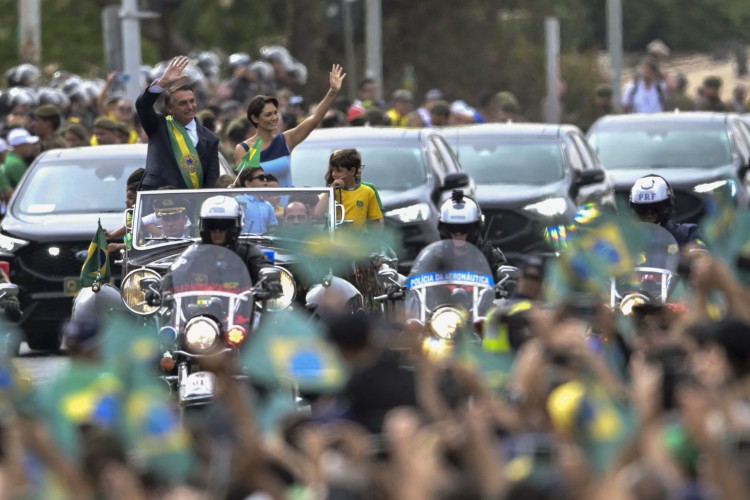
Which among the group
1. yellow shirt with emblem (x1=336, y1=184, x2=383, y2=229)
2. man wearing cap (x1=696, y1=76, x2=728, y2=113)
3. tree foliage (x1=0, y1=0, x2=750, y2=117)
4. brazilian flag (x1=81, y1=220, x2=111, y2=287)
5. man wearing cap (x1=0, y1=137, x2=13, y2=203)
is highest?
yellow shirt with emblem (x1=336, y1=184, x2=383, y2=229)

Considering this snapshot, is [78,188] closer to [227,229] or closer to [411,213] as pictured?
[411,213]

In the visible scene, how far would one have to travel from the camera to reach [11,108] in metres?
24.7

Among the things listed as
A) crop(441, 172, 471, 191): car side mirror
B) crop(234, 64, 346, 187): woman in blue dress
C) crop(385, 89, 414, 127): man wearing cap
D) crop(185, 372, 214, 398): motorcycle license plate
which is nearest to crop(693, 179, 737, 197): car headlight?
crop(441, 172, 471, 191): car side mirror

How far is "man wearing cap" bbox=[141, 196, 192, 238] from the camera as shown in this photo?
14.3 m

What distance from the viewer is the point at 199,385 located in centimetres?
1237

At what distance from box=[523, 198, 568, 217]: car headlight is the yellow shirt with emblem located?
489 centimetres

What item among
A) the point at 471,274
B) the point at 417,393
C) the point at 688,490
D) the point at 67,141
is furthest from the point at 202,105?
the point at 688,490

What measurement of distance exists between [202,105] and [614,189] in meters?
6.13

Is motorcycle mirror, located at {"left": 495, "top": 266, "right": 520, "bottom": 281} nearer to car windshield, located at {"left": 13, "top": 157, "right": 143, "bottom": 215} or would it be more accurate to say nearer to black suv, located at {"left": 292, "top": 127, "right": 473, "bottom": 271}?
black suv, located at {"left": 292, "top": 127, "right": 473, "bottom": 271}

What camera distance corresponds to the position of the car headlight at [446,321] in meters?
12.7

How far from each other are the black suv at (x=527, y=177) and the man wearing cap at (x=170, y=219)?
6043 mm

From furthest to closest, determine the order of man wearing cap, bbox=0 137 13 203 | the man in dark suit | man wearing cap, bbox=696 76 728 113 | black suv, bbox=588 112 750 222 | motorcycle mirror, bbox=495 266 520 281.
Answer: man wearing cap, bbox=696 76 728 113, black suv, bbox=588 112 750 222, man wearing cap, bbox=0 137 13 203, the man in dark suit, motorcycle mirror, bbox=495 266 520 281

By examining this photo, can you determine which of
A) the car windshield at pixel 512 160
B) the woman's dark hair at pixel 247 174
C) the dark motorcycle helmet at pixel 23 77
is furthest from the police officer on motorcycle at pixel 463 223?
the dark motorcycle helmet at pixel 23 77

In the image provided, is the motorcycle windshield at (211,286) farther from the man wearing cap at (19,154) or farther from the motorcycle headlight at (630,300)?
the man wearing cap at (19,154)
